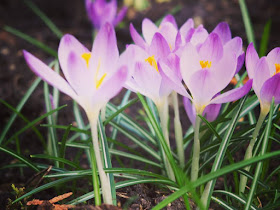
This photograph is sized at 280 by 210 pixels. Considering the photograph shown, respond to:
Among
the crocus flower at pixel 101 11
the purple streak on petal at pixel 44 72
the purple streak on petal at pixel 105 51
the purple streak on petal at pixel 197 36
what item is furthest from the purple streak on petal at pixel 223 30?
the crocus flower at pixel 101 11

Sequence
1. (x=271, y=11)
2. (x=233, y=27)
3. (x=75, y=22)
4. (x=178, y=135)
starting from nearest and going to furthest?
(x=178, y=135) < (x=233, y=27) < (x=271, y=11) < (x=75, y=22)

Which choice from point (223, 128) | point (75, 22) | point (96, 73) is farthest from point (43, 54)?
point (96, 73)

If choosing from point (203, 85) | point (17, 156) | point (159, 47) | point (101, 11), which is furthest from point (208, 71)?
point (101, 11)

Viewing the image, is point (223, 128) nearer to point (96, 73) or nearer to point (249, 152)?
point (249, 152)

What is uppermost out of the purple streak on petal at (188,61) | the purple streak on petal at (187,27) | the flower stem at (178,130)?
the purple streak on petal at (187,27)

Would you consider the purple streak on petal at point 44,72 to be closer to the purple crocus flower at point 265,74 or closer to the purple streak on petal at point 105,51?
the purple streak on petal at point 105,51

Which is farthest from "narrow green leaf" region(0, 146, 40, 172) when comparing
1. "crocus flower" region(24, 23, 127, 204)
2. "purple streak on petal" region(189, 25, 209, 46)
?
Result: "purple streak on petal" region(189, 25, 209, 46)

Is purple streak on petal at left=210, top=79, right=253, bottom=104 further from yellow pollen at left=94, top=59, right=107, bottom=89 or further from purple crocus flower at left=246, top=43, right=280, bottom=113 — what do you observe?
yellow pollen at left=94, top=59, right=107, bottom=89
